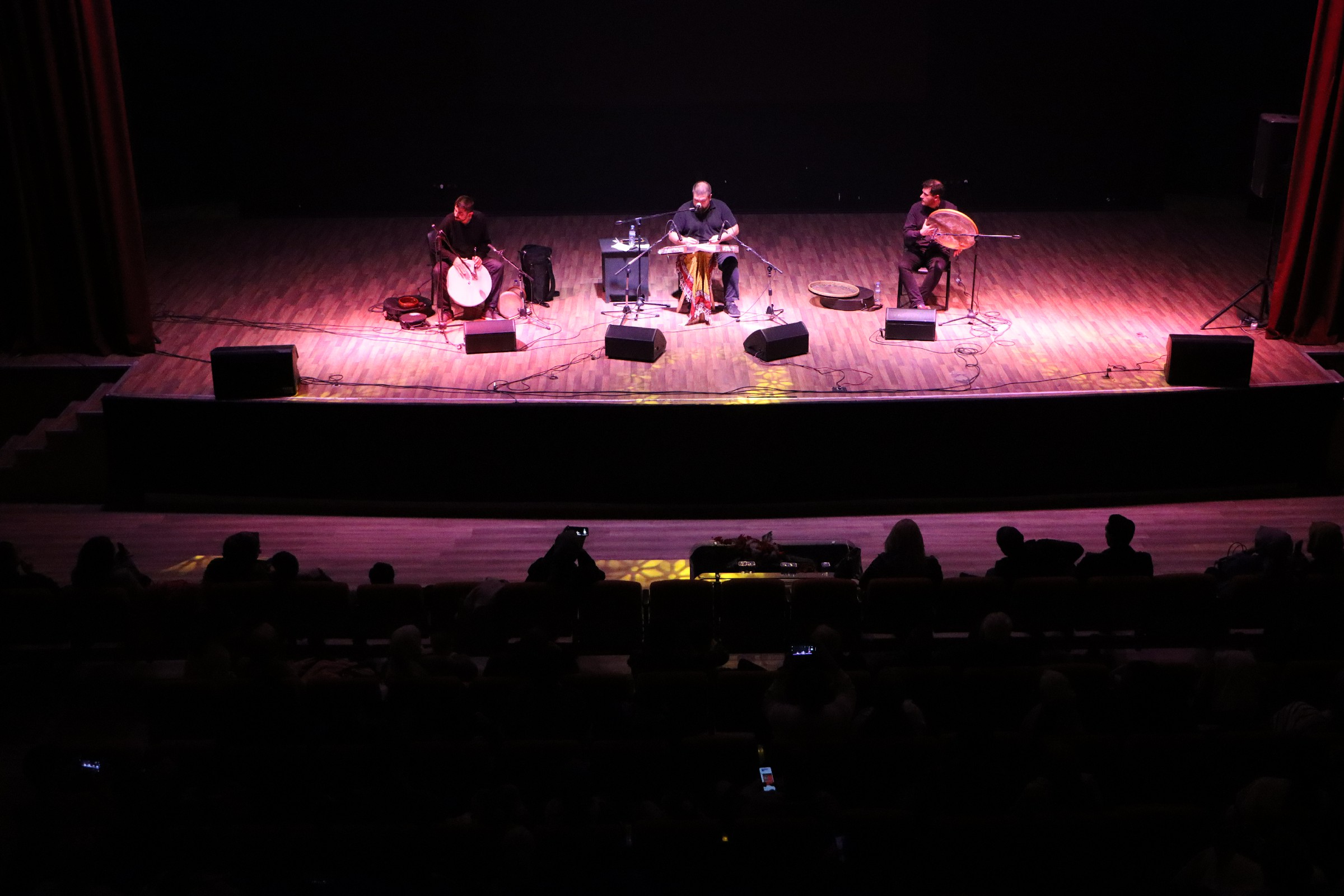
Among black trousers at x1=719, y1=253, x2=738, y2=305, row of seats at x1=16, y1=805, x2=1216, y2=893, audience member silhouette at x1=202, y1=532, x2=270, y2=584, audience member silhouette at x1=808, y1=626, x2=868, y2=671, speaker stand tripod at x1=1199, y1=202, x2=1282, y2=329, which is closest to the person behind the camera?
row of seats at x1=16, y1=805, x2=1216, y2=893

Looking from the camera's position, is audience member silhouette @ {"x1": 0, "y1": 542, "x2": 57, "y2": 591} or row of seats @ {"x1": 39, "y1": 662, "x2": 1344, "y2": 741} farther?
audience member silhouette @ {"x1": 0, "y1": 542, "x2": 57, "y2": 591}

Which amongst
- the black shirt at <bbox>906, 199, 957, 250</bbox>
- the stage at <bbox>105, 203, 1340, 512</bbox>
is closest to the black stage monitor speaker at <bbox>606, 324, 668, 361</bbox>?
the stage at <bbox>105, 203, 1340, 512</bbox>

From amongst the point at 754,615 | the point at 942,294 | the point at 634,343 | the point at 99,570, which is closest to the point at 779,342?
the point at 634,343

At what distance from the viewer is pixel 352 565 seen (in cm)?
631

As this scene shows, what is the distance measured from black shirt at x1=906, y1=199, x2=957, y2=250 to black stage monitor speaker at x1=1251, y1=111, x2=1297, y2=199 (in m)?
1.86

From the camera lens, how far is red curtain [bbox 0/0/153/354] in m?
7.57

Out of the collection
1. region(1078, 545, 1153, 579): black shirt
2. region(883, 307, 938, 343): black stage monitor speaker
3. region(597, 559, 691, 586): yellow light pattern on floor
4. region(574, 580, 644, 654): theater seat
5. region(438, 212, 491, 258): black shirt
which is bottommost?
region(597, 559, 691, 586): yellow light pattern on floor

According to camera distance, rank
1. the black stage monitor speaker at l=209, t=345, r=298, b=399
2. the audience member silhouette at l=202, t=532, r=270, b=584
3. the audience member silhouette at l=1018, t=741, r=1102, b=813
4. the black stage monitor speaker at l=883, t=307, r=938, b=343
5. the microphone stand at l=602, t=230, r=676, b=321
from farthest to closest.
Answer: the microphone stand at l=602, t=230, r=676, b=321
the black stage monitor speaker at l=883, t=307, r=938, b=343
the black stage monitor speaker at l=209, t=345, r=298, b=399
the audience member silhouette at l=202, t=532, r=270, b=584
the audience member silhouette at l=1018, t=741, r=1102, b=813

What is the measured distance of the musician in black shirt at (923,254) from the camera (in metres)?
8.41

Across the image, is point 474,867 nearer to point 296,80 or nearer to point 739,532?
point 739,532

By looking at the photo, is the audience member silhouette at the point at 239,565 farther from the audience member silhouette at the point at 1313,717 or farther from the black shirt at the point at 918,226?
the black shirt at the point at 918,226

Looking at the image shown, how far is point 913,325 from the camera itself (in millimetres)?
7922

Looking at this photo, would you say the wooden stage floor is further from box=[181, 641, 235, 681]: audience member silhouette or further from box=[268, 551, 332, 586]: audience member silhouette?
box=[181, 641, 235, 681]: audience member silhouette

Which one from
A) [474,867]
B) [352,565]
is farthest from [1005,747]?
[352,565]
